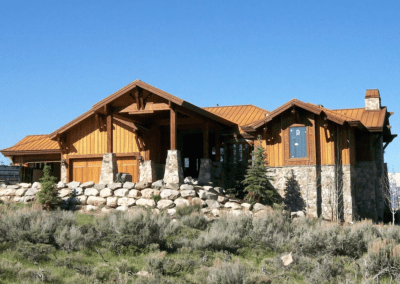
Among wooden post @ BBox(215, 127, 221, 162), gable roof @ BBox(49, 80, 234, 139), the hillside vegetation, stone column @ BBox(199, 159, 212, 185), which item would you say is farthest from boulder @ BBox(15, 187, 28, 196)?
wooden post @ BBox(215, 127, 221, 162)

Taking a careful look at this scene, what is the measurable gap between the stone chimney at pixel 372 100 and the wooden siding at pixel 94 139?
13.5 m

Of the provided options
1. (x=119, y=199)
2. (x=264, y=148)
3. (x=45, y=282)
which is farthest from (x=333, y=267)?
(x=264, y=148)

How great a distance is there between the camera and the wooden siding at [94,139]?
28.0 metres

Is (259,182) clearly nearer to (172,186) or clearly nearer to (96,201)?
(172,186)

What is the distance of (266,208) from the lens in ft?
69.5

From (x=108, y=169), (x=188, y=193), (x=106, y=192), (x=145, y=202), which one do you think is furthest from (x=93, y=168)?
(x=188, y=193)

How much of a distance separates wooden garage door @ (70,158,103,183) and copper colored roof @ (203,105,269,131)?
8266 millimetres

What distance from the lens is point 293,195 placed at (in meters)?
24.7

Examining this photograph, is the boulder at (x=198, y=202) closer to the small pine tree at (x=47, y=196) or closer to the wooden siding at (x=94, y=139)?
the small pine tree at (x=47, y=196)

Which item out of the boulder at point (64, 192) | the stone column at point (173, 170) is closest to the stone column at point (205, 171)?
the stone column at point (173, 170)

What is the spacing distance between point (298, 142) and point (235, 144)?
4.62 meters

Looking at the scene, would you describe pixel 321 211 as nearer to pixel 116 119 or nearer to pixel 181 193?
pixel 181 193

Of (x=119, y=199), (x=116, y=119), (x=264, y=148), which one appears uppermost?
(x=116, y=119)

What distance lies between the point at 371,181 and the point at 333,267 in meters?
14.4
